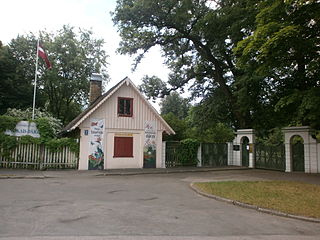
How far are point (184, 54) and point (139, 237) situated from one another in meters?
25.5

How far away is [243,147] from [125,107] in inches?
429

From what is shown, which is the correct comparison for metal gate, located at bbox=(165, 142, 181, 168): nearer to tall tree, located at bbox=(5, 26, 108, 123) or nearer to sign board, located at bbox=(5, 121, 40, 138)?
sign board, located at bbox=(5, 121, 40, 138)

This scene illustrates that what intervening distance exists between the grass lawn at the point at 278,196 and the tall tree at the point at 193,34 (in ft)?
42.3

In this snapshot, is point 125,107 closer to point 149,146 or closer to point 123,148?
point 123,148

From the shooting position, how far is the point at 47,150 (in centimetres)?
1809

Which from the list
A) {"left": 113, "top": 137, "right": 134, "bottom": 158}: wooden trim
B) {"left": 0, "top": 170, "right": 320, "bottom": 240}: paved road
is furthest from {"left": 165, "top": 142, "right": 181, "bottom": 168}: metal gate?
{"left": 0, "top": 170, "right": 320, "bottom": 240}: paved road

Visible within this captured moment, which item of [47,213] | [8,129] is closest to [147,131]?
[8,129]

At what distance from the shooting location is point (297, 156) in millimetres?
18938

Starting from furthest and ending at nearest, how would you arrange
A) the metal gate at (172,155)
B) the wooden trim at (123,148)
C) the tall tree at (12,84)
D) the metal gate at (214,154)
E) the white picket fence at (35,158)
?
the tall tree at (12,84) → the metal gate at (214,154) → the metal gate at (172,155) → the wooden trim at (123,148) → the white picket fence at (35,158)

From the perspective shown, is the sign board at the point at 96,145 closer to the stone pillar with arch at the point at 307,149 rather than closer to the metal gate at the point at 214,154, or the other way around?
the metal gate at the point at 214,154

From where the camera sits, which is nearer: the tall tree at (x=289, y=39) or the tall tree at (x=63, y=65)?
the tall tree at (x=289, y=39)

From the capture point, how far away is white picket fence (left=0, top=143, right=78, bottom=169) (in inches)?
690

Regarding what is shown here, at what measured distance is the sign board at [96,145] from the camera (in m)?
18.9

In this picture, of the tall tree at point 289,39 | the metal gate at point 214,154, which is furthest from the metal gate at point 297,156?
the metal gate at point 214,154
